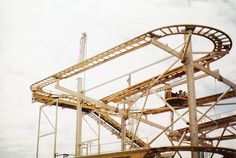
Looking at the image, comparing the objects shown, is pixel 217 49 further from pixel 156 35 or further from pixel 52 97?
pixel 52 97

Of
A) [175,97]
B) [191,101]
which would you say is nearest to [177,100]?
[175,97]

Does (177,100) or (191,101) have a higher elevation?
(177,100)

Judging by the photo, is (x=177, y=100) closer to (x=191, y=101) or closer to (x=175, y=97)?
(x=175, y=97)

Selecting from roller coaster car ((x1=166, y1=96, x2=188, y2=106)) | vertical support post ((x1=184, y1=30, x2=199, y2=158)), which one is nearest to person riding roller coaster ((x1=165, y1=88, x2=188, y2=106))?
roller coaster car ((x1=166, y1=96, x2=188, y2=106))

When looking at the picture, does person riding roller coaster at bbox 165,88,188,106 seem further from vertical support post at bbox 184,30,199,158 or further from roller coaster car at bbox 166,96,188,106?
vertical support post at bbox 184,30,199,158

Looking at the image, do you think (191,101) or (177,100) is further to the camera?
(177,100)

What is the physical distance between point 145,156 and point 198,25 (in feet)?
28.9

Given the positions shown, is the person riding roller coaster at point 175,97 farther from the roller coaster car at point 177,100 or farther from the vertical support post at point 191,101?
the vertical support post at point 191,101

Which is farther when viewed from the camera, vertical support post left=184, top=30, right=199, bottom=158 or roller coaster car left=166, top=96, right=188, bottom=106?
roller coaster car left=166, top=96, right=188, bottom=106

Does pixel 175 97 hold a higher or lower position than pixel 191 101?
higher

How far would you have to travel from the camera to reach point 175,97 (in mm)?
27344

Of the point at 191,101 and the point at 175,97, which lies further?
the point at 175,97

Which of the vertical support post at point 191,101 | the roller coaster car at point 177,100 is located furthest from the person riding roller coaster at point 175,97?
the vertical support post at point 191,101

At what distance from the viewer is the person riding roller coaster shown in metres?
27.4
